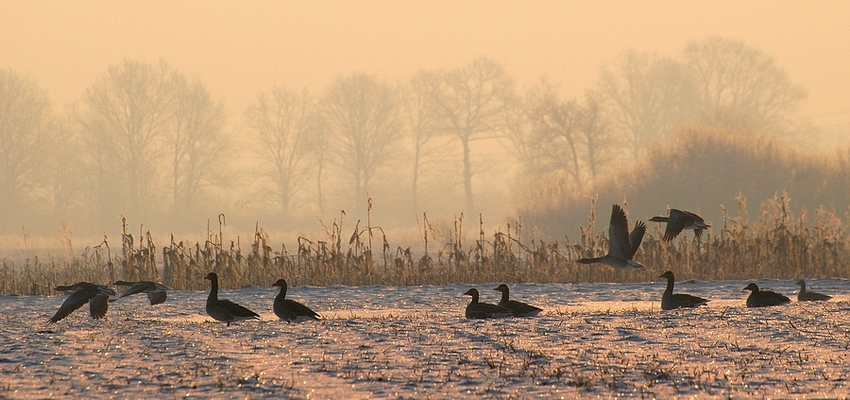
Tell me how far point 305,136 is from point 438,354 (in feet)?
181

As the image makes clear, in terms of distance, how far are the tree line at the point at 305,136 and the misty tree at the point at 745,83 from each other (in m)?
0.08

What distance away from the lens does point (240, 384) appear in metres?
7.50

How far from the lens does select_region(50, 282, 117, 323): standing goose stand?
11664 millimetres

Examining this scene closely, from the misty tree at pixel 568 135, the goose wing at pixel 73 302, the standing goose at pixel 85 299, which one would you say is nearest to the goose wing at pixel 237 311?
the standing goose at pixel 85 299

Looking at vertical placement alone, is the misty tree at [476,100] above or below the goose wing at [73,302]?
above

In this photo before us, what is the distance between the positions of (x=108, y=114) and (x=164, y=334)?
48.5 m

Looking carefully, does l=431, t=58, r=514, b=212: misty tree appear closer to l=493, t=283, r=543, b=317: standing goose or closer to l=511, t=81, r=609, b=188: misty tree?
l=511, t=81, r=609, b=188: misty tree

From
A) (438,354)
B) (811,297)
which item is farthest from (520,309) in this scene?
(811,297)

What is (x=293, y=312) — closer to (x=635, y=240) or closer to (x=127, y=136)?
(x=635, y=240)

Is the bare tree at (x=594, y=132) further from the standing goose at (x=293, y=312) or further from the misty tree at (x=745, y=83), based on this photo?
the standing goose at (x=293, y=312)

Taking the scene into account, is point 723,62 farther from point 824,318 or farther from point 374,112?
point 824,318

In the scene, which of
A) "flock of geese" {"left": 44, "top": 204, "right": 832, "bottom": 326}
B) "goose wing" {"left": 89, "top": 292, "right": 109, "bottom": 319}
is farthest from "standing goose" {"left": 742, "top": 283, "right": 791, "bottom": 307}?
"goose wing" {"left": 89, "top": 292, "right": 109, "bottom": 319}

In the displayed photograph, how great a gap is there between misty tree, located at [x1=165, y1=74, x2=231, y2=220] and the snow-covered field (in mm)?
45625

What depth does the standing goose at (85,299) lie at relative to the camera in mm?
11664
